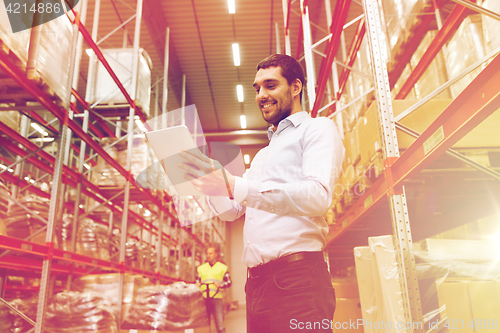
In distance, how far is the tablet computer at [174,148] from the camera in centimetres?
135

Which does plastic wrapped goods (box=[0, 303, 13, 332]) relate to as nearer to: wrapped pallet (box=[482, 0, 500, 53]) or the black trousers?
the black trousers

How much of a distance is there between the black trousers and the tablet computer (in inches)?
19.0

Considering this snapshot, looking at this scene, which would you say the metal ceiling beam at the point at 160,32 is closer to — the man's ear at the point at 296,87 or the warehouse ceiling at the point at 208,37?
the warehouse ceiling at the point at 208,37

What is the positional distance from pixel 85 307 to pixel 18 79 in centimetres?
251

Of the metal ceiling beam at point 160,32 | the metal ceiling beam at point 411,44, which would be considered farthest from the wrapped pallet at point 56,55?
the metal ceiling beam at point 160,32

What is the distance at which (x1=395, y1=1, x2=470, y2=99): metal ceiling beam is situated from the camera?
348 cm

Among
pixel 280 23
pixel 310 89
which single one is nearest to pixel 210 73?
pixel 280 23

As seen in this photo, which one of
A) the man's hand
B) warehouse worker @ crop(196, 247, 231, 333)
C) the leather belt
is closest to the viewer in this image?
the man's hand

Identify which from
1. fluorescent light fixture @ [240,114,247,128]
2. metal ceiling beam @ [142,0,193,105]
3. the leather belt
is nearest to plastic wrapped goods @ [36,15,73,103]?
the leather belt

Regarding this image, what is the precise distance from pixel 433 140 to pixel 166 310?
3.75m

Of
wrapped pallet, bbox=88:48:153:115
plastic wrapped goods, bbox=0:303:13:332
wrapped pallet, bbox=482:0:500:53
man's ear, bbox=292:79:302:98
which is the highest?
wrapped pallet, bbox=88:48:153:115

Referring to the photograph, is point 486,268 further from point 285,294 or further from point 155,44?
point 155,44

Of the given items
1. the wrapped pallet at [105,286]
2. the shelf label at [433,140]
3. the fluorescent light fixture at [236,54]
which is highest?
the fluorescent light fixture at [236,54]

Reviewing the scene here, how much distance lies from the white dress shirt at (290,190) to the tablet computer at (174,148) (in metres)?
0.21
